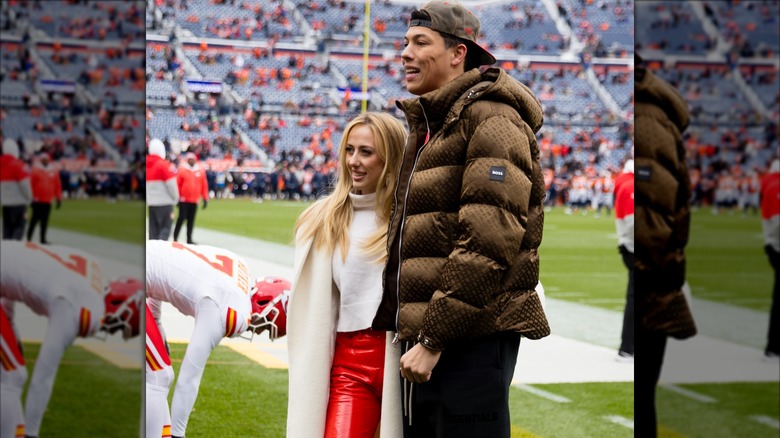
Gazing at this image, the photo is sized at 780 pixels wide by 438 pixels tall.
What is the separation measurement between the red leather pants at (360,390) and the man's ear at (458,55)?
80 cm

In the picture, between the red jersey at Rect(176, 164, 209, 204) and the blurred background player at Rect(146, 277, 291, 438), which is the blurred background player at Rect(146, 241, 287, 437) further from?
the red jersey at Rect(176, 164, 209, 204)

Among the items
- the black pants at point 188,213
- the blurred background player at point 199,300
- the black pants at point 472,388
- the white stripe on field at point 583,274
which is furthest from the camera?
the black pants at point 188,213

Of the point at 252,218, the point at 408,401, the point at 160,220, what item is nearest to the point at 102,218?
the point at 408,401

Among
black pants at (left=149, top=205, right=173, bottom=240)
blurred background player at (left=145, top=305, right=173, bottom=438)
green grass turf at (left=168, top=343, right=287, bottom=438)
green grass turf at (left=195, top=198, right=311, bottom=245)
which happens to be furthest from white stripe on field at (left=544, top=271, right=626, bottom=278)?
blurred background player at (left=145, top=305, right=173, bottom=438)

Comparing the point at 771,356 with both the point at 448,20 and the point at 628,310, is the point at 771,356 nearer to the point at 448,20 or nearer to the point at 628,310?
the point at 448,20

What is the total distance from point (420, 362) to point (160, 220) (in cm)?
1032

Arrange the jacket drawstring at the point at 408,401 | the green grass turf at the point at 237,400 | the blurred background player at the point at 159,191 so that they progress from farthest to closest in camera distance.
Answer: the blurred background player at the point at 159,191 → the green grass turf at the point at 237,400 → the jacket drawstring at the point at 408,401

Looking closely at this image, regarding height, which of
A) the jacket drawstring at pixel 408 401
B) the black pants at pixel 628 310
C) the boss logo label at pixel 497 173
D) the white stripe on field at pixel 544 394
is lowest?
the white stripe on field at pixel 544 394

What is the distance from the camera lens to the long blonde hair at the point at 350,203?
3033mm

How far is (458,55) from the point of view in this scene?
2.69 metres

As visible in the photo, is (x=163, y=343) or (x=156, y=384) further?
(x=163, y=343)

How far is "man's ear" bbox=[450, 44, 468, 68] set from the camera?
2.68 metres

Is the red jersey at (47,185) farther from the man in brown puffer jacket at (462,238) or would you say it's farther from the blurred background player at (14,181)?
the man in brown puffer jacket at (462,238)

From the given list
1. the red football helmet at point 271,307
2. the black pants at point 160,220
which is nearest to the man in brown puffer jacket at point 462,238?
the red football helmet at point 271,307
